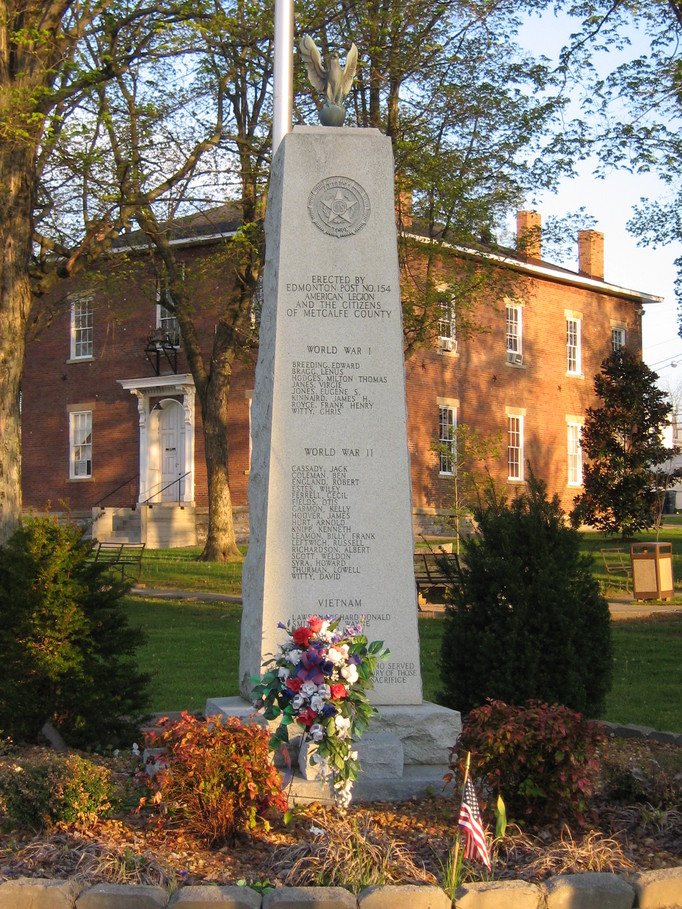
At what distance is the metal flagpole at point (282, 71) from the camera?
12.0 m

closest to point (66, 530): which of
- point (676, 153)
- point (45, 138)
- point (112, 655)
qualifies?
point (112, 655)

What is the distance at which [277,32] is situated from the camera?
12.2 metres

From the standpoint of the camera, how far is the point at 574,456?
42.2 m

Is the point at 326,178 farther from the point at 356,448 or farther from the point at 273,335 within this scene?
the point at 356,448

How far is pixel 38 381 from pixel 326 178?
106 feet

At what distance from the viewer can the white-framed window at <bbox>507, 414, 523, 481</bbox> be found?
39.3 m

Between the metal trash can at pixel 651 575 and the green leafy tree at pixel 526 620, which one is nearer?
the green leafy tree at pixel 526 620

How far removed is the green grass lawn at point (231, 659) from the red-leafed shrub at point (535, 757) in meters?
3.40

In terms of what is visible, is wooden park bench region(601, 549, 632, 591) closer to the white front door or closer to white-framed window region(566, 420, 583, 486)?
the white front door

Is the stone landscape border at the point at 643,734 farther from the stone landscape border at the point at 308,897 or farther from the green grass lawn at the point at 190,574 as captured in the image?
the green grass lawn at the point at 190,574

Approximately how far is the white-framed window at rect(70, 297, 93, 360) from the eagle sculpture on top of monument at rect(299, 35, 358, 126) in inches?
1189

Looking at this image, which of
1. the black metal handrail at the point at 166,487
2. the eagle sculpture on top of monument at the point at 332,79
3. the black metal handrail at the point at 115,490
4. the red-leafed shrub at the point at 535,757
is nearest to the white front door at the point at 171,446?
the black metal handrail at the point at 166,487

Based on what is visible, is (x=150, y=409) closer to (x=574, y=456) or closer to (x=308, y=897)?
(x=574, y=456)

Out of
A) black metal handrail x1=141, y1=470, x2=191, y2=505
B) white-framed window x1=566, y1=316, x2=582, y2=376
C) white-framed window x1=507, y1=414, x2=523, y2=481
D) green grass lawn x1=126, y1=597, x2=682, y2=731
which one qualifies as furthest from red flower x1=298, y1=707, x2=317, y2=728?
white-framed window x1=566, y1=316, x2=582, y2=376
